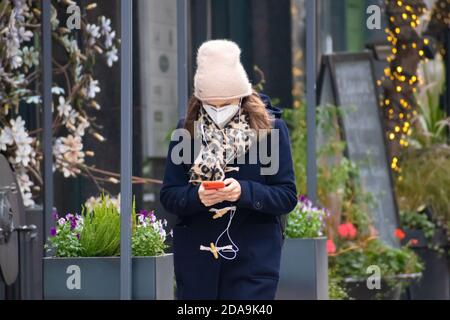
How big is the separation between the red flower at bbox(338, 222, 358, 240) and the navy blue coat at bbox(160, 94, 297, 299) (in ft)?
15.3

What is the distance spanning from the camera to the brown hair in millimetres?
4910

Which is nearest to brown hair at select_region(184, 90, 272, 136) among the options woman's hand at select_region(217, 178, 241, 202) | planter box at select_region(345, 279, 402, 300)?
woman's hand at select_region(217, 178, 241, 202)

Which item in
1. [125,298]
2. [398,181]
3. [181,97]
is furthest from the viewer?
[398,181]

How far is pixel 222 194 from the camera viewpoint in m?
4.77

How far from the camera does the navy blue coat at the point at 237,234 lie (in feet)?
16.0

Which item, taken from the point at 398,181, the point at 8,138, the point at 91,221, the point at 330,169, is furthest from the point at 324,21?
the point at 91,221

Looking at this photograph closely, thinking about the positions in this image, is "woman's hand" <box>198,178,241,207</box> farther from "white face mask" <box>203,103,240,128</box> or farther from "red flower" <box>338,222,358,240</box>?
"red flower" <box>338,222,358,240</box>

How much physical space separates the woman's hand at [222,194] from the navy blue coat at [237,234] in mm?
52

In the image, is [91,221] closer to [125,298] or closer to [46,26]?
[125,298]

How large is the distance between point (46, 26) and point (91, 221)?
4.84ft

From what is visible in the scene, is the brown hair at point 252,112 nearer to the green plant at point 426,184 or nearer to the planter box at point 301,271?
the planter box at point 301,271

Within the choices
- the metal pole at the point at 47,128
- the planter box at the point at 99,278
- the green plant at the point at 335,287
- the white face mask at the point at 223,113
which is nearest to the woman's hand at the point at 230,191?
the white face mask at the point at 223,113

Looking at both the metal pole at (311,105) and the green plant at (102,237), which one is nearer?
the green plant at (102,237)

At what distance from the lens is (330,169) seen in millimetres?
9961
